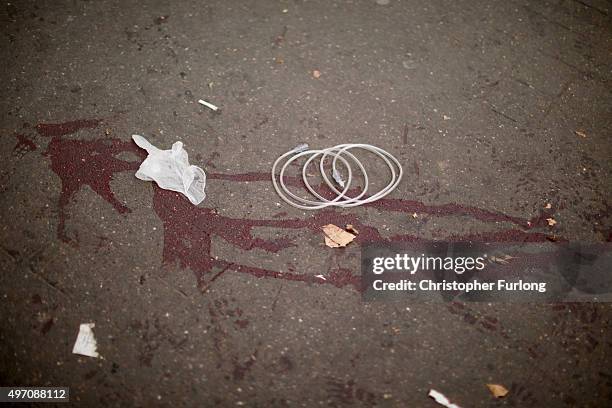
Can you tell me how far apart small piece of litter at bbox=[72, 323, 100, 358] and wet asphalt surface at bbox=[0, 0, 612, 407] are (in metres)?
0.03

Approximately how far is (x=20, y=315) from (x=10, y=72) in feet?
5.75

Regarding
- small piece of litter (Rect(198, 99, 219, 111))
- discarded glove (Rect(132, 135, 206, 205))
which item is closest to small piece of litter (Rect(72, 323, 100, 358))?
discarded glove (Rect(132, 135, 206, 205))

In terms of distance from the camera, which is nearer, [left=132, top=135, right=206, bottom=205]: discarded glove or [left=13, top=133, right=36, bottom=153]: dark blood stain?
[left=132, top=135, right=206, bottom=205]: discarded glove

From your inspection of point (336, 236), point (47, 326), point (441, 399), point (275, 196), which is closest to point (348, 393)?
point (441, 399)

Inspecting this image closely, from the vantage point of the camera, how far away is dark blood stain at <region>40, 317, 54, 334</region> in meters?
2.35

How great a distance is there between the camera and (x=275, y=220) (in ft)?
9.20

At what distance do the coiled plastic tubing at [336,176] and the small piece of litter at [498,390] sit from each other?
118 cm

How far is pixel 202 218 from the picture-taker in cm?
276

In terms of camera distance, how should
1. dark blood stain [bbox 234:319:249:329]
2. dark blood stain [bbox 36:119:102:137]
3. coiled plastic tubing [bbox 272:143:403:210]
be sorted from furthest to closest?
dark blood stain [bbox 36:119:102:137], coiled plastic tubing [bbox 272:143:403:210], dark blood stain [bbox 234:319:249:329]

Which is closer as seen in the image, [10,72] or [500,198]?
[500,198]

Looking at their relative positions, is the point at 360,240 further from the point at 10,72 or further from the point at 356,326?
the point at 10,72

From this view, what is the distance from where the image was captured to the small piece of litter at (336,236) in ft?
8.97

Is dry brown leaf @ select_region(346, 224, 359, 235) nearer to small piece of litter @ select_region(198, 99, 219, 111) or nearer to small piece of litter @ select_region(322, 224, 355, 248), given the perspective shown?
small piece of litter @ select_region(322, 224, 355, 248)

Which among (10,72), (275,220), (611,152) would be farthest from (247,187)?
(611,152)
